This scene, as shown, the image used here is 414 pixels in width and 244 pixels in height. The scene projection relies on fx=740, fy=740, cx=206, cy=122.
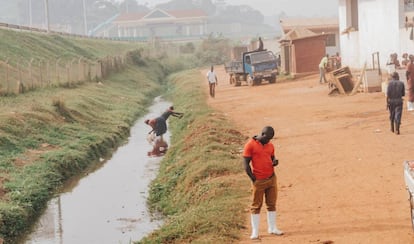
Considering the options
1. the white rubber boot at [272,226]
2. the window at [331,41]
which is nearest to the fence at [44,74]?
the window at [331,41]

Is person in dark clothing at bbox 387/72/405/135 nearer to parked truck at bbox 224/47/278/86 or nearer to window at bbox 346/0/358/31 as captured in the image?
parked truck at bbox 224/47/278/86

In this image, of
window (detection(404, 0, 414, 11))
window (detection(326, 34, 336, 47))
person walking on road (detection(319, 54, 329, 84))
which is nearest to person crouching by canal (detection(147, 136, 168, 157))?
person walking on road (detection(319, 54, 329, 84))

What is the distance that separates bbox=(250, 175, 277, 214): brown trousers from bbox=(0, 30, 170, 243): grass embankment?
606cm

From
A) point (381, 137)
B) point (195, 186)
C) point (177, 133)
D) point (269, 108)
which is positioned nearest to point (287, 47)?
point (269, 108)

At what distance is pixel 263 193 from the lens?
10.6 meters

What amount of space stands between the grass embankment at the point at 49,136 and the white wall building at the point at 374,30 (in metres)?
11.9

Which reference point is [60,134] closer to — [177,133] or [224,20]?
[177,133]

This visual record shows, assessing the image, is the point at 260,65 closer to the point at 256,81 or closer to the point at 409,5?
the point at 256,81

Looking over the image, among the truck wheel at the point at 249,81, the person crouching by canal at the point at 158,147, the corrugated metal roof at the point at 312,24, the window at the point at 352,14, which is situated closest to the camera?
the person crouching by canal at the point at 158,147

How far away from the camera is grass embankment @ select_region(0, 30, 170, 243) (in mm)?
16766

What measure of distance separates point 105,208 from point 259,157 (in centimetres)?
758

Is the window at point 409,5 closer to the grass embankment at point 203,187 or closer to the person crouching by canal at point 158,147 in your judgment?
the grass embankment at point 203,187

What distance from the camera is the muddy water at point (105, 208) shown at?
48.6 ft

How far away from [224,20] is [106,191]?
534ft
